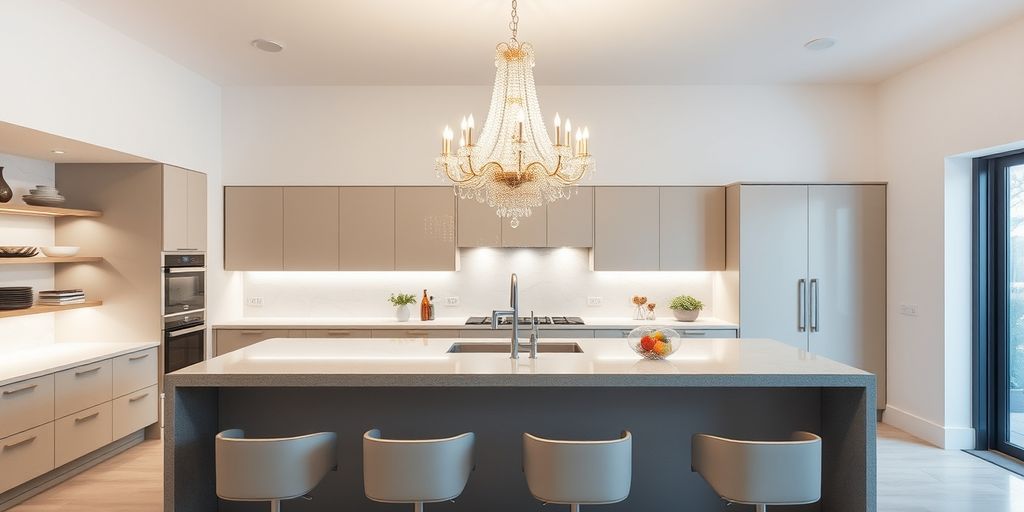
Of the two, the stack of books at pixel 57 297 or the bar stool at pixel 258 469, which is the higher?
the stack of books at pixel 57 297

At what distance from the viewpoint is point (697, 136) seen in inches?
207

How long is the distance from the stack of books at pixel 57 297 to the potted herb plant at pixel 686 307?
4.71 meters

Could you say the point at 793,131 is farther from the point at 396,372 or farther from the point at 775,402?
the point at 396,372

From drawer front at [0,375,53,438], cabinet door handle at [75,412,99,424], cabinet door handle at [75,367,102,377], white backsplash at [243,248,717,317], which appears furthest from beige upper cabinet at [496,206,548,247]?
drawer front at [0,375,53,438]

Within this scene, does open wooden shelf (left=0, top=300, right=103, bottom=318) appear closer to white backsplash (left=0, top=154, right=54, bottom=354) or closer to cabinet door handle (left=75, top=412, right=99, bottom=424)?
white backsplash (left=0, top=154, right=54, bottom=354)

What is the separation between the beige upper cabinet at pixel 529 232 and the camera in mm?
5094

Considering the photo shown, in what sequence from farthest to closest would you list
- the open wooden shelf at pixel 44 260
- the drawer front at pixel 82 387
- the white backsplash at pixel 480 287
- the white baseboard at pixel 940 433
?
the white backsplash at pixel 480 287
the white baseboard at pixel 940 433
the open wooden shelf at pixel 44 260
the drawer front at pixel 82 387

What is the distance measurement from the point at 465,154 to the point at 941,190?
147 inches

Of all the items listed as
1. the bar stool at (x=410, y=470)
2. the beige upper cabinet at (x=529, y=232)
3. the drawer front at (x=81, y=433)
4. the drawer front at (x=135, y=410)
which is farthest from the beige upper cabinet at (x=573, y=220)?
the drawer front at (x=81, y=433)

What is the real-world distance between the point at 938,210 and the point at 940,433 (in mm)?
1674

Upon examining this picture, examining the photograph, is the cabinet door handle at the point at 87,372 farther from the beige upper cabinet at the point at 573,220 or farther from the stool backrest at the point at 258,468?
the beige upper cabinet at the point at 573,220

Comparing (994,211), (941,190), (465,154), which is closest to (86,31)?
(465,154)

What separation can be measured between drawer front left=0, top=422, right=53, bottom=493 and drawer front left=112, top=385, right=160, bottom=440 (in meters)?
0.55

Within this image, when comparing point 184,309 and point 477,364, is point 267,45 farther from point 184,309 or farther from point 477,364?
point 477,364
